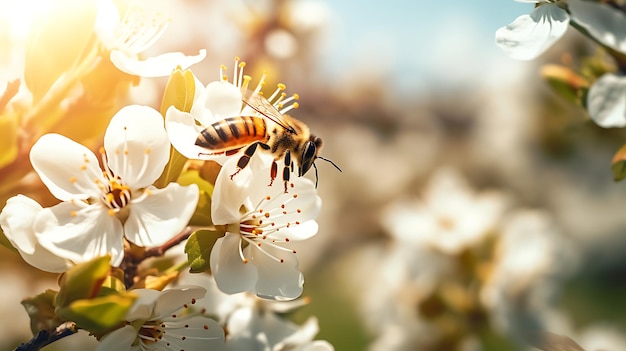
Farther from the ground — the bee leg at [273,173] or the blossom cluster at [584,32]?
the blossom cluster at [584,32]

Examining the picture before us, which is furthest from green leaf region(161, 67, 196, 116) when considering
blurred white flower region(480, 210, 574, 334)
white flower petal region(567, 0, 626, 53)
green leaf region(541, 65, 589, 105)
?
blurred white flower region(480, 210, 574, 334)

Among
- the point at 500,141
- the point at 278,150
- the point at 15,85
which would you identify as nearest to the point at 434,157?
the point at 500,141

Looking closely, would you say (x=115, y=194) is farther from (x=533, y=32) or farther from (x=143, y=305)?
(x=533, y=32)

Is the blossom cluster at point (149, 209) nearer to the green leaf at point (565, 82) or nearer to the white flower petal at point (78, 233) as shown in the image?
the white flower petal at point (78, 233)

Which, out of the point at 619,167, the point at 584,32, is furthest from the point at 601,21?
the point at 619,167

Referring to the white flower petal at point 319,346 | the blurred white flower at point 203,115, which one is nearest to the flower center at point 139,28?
the blurred white flower at point 203,115

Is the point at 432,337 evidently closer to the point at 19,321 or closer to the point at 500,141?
the point at 19,321

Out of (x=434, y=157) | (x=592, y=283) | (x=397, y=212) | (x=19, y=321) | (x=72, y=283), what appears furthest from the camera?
(x=592, y=283)
